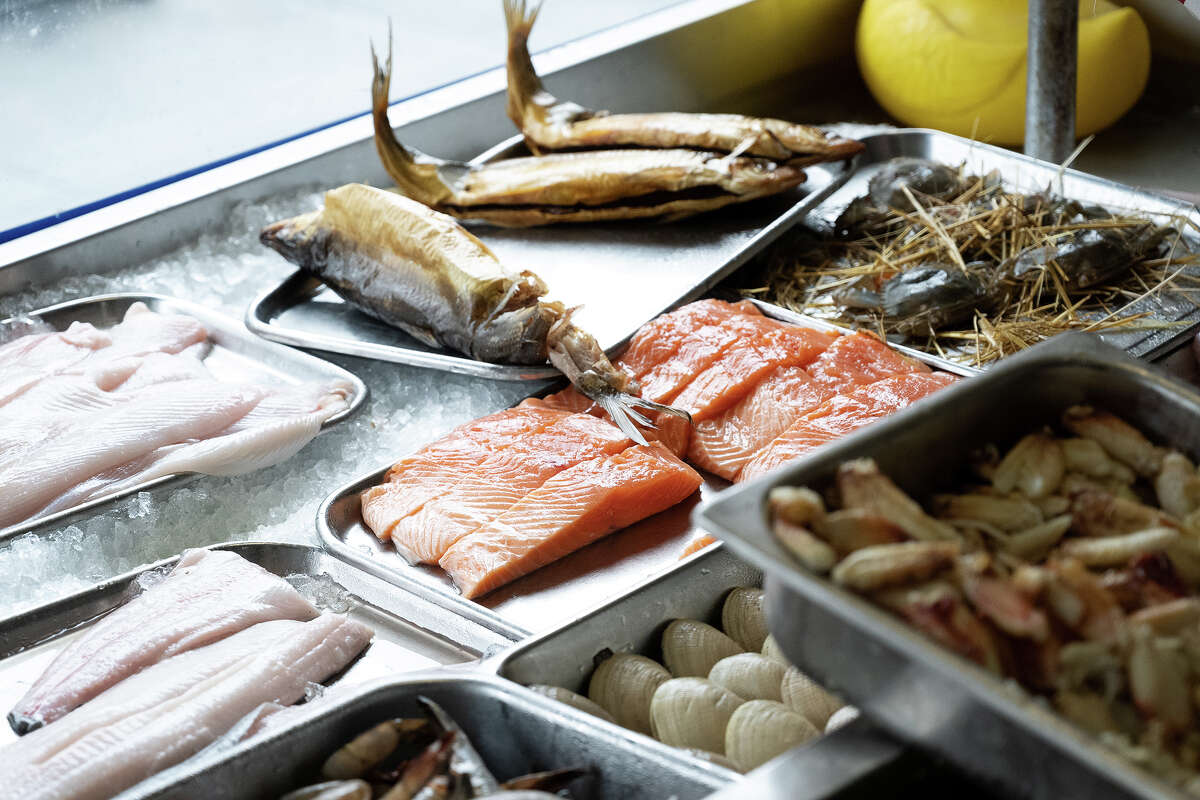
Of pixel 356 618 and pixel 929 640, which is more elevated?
pixel 929 640

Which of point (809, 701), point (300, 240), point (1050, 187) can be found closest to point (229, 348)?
point (300, 240)

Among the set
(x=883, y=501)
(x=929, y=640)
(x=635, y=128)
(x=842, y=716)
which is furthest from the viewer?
(x=635, y=128)

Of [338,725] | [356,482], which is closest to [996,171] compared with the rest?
[356,482]

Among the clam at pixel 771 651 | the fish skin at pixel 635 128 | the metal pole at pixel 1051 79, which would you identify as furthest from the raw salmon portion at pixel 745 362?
the metal pole at pixel 1051 79

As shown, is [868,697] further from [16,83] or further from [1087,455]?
[16,83]

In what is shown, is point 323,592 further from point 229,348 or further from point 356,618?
point 229,348

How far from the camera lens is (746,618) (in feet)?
4.85

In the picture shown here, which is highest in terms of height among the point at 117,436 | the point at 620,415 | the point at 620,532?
A: the point at 117,436

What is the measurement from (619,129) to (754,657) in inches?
71.5

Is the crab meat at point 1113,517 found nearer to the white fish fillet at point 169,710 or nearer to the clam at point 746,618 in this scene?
the clam at point 746,618

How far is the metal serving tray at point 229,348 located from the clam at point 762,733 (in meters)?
1.12

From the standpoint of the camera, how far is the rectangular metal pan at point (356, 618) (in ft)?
5.23

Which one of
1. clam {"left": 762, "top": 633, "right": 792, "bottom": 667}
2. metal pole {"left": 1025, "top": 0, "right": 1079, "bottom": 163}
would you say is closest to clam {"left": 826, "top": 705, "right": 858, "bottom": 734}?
clam {"left": 762, "top": 633, "right": 792, "bottom": 667}

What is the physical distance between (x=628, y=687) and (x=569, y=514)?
0.53 m
